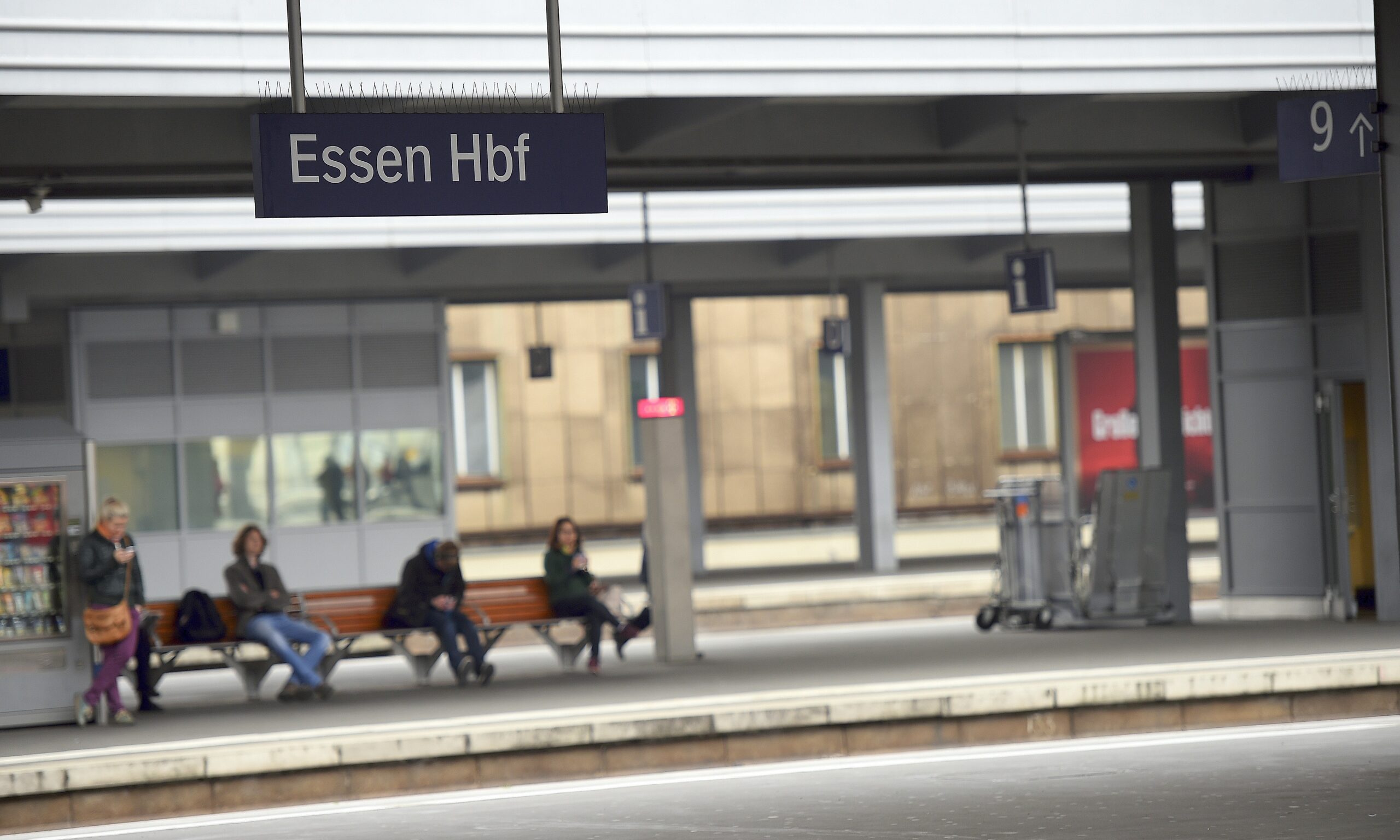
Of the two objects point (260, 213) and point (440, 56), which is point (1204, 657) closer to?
point (440, 56)

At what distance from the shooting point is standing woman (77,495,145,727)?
11828mm

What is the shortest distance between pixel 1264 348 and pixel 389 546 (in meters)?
10.1

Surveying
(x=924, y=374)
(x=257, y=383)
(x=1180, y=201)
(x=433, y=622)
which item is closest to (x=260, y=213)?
(x=433, y=622)

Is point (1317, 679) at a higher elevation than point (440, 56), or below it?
below

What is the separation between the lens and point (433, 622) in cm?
1354

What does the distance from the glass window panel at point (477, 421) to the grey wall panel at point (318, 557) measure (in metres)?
13.2

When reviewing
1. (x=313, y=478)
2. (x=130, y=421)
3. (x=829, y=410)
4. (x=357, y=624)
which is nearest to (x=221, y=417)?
(x=130, y=421)

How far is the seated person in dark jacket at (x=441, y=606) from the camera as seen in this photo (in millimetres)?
13492

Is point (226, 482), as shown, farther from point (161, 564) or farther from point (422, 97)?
point (422, 97)

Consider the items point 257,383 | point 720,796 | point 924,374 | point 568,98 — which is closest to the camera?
point 720,796

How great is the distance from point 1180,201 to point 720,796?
1390 cm

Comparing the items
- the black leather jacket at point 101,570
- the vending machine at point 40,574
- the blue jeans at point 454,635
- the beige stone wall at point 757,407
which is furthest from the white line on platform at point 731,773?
the beige stone wall at point 757,407

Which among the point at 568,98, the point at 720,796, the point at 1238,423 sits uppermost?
the point at 568,98

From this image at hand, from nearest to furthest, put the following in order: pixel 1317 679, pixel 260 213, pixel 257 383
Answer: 1. pixel 260 213
2. pixel 1317 679
3. pixel 257 383
